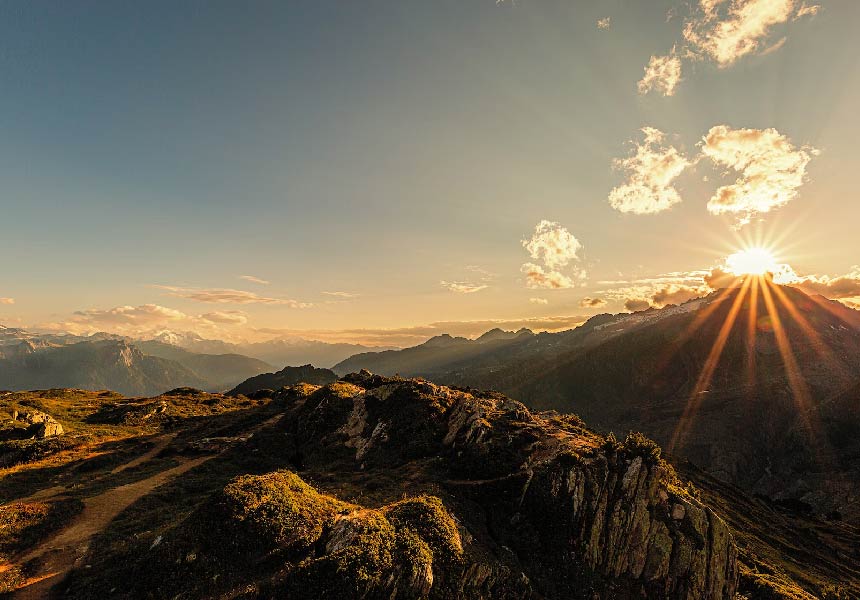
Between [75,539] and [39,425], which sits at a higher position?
[39,425]

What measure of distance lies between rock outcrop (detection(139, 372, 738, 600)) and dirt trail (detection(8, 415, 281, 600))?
9408 mm

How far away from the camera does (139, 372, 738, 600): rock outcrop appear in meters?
30.8

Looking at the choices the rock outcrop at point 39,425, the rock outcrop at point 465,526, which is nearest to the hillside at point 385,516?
the rock outcrop at point 465,526

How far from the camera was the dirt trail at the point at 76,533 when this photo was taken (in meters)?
33.0

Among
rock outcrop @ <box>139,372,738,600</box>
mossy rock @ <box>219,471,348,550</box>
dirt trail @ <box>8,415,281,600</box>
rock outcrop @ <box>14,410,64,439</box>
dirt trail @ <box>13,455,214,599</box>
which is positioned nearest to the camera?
rock outcrop @ <box>139,372,738,600</box>

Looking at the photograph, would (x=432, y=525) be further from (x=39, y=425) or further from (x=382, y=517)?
(x=39, y=425)

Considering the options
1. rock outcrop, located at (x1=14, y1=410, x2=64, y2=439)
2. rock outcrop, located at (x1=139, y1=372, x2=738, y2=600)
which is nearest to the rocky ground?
rock outcrop, located at (x1=139, y1=372, x2=738, y2=600)

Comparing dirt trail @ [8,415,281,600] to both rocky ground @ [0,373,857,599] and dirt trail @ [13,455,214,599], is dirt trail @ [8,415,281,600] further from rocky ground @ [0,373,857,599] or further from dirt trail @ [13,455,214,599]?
rocky ground @ [0,373,857,599]

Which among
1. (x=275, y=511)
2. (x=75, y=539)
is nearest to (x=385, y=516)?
(x=275, y=511)

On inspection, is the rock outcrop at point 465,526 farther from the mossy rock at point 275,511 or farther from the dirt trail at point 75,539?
the dirt trail at point 75,539

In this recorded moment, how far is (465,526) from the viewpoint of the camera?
4031 centimetres

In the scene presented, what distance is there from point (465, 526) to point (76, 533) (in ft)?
134

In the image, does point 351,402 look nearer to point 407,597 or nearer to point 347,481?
point 347,481

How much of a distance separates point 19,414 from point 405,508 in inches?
4318
